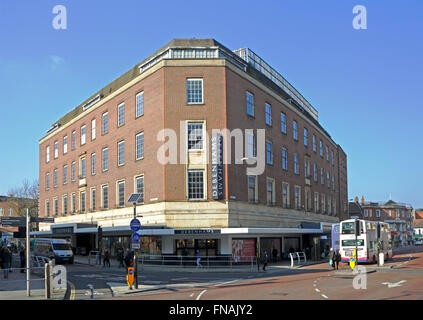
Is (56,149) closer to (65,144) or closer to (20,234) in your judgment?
(65,144)

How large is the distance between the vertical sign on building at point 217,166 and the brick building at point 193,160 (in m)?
0.09

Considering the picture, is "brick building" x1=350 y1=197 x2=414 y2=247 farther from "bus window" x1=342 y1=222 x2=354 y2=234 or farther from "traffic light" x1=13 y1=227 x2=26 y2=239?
"traffic light" x1=13 y1=227 x2=26 y2=239

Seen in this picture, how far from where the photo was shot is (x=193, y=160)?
1548 inches


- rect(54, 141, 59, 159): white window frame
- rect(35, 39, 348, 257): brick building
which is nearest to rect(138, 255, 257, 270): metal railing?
rect(35, 39, 348, 257): brick building

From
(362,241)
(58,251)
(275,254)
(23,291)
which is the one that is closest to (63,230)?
(58,251)

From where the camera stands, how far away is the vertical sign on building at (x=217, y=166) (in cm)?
3822

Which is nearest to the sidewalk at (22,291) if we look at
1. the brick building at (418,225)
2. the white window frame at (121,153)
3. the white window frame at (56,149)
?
the white window frame at (121,153)

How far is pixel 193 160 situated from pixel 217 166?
237cm

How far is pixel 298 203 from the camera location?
54500 millimetres

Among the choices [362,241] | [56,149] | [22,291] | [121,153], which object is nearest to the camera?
[22,291]

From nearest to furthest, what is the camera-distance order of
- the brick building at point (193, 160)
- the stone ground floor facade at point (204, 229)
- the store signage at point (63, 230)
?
the stone ground floor facade at point (204, 229) < the brick building at point (193, 160) < the store signage at point (63, 230)

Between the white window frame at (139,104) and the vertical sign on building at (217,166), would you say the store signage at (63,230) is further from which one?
the vertical sign on building at (217,166)

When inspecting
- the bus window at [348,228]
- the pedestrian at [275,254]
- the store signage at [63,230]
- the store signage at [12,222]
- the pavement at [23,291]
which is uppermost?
the store signage at [12,222]
